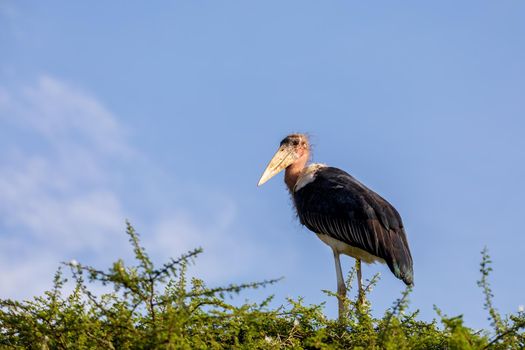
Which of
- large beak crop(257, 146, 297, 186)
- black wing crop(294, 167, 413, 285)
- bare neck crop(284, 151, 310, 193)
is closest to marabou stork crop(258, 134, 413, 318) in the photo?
black wing crop(294, 167, 413, 285)

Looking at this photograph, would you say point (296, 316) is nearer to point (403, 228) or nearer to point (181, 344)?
point (181, 344)

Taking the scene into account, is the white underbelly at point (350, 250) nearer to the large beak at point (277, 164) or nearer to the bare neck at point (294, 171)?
the bare neck at point (294, 171)

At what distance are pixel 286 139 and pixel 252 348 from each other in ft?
21.2

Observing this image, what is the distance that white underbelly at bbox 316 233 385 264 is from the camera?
990 cm

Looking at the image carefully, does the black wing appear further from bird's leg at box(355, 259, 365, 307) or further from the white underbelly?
bird's leg at box(355, 259, 365, 307)

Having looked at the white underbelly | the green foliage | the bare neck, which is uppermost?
the bare neck

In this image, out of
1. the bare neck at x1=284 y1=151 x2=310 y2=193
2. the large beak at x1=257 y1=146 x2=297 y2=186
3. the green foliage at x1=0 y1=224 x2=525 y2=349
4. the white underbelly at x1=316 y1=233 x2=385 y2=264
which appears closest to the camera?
the green foliage at x1=0 y1=224 x2=525 y2=349

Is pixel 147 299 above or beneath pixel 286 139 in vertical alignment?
beneath

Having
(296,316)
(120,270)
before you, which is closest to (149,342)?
(120,270)

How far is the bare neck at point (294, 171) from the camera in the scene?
11867 millimetres

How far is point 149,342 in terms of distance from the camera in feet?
16.5

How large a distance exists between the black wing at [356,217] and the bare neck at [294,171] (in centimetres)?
87

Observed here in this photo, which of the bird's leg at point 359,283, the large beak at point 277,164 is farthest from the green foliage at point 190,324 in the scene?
the large beak at point 277,164

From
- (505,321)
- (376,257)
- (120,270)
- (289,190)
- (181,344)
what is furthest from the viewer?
(289,190)
